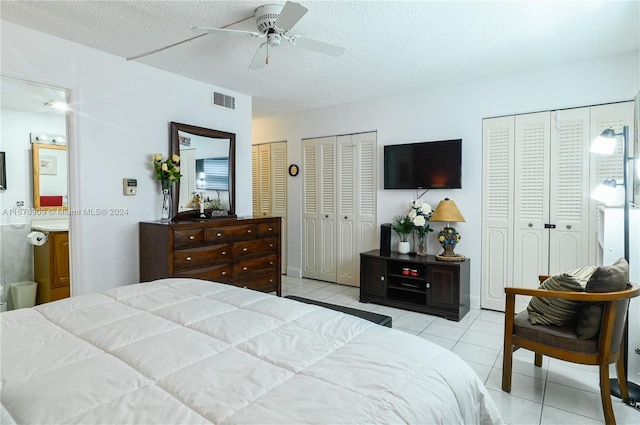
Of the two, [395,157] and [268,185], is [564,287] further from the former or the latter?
[268,185]

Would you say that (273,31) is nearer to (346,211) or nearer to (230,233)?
(230,233)

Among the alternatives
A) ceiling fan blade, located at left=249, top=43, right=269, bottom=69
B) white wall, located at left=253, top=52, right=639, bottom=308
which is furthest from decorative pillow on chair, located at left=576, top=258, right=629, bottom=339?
ceiling fan blade, located at left=249, top=43, right=269, bottom=69

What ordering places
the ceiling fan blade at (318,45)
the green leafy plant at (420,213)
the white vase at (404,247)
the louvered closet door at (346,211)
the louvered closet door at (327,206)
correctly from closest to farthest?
the ceiling fan blade at (318,45)
the green leafy plant at (420,213)
the white vase at (404,247)
the louvered closet door at (346,211)
the louvered closet door at (327,206)

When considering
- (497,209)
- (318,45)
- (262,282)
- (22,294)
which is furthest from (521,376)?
(22,294)

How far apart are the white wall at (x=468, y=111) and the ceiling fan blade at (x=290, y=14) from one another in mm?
2497

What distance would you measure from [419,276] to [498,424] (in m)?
2.69

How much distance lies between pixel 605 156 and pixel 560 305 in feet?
6.48

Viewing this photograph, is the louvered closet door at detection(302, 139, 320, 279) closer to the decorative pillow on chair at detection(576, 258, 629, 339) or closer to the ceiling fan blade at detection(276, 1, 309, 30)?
the ceiling fan blade at detection(276, 1, 309, 30)

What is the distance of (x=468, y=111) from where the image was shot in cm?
394

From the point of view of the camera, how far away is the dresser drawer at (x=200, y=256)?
316 cm

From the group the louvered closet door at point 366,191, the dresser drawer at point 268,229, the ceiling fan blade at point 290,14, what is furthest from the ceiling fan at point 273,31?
the louvered closet door at point 366,191

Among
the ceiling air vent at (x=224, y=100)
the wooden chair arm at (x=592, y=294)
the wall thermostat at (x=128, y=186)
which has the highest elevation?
the ceiling air vent at (x=224, y=100)

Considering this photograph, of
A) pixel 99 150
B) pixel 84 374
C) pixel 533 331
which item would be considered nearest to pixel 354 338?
pixel 84 374

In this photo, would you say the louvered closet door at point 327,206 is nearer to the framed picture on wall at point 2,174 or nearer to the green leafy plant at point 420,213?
the green leafy plant at point 420,213
